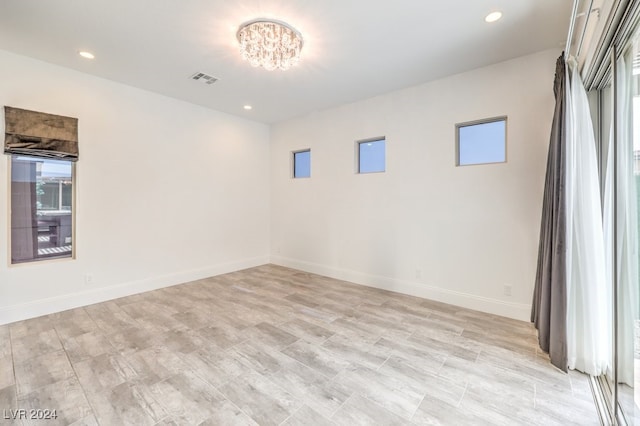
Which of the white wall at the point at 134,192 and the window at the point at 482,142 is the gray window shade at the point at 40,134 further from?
the window at the point at 482,142

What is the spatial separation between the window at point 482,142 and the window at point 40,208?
16.6 ft

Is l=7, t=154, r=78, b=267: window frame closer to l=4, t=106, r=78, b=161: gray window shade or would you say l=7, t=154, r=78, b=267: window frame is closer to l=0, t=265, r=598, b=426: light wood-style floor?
l=4, t=106, r=78, b=161: gray window shade

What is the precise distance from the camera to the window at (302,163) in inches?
209

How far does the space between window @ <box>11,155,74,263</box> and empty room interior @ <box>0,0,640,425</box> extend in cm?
2

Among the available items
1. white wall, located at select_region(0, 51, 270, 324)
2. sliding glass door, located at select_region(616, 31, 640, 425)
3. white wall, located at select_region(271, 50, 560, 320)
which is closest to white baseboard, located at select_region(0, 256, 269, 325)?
white wall, located at select_region(0, 51, 270, 324)

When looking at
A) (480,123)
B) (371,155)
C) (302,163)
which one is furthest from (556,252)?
(302,163)

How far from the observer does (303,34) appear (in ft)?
8.57

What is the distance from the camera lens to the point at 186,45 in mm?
2799

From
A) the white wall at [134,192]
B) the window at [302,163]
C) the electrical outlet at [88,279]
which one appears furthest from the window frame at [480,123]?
the electrical outlet at [88,279]

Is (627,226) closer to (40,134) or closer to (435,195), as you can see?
(435,195)

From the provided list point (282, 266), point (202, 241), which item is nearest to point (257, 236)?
point (282, 266)

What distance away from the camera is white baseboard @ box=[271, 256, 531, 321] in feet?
10.1

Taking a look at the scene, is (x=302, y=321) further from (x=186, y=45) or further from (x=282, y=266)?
(x=186, y=45)

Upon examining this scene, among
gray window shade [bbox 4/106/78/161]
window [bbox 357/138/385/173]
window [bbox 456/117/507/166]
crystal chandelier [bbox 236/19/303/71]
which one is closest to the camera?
crystal chandelier [bbox 236/19/303/71]
